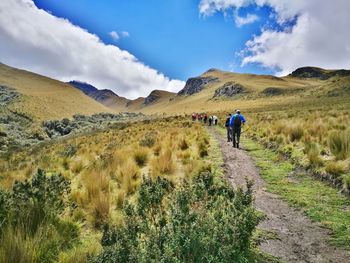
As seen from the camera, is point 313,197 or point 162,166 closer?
point 313,197

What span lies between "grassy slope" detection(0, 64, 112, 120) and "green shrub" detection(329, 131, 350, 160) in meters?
71.2

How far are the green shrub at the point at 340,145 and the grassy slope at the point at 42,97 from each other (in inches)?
2803

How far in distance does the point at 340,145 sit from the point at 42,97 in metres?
101

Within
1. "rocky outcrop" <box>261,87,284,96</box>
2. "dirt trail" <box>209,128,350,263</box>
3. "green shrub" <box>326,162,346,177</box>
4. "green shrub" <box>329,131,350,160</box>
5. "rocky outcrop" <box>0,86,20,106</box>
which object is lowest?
"dirt trail" <box>209,128,350,263</box>

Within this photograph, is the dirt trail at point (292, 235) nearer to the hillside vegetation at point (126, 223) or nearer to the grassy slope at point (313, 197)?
the grassy slope at point (313, 197)

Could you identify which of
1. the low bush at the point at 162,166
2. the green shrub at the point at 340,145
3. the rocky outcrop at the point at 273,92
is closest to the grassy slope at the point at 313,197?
the green shrub at the point at 340,145

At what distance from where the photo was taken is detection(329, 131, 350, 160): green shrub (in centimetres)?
894

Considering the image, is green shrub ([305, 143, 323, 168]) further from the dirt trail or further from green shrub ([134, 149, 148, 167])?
green shrub ([134, 149, 148, 167])

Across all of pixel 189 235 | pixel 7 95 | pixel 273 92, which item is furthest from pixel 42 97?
pixel 189 235

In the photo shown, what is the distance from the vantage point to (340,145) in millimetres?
9703

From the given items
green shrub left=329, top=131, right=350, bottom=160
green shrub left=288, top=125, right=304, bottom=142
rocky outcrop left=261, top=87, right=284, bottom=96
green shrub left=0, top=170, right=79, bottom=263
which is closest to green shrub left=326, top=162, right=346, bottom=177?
green shrub left=329, top=131, right=350, bottom=160

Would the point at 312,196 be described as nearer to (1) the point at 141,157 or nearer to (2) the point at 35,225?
(2) the point at 35,225

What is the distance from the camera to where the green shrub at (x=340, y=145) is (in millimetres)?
8942

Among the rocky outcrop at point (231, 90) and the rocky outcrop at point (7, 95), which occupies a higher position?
the rocky outcrop at point (231, 90)
